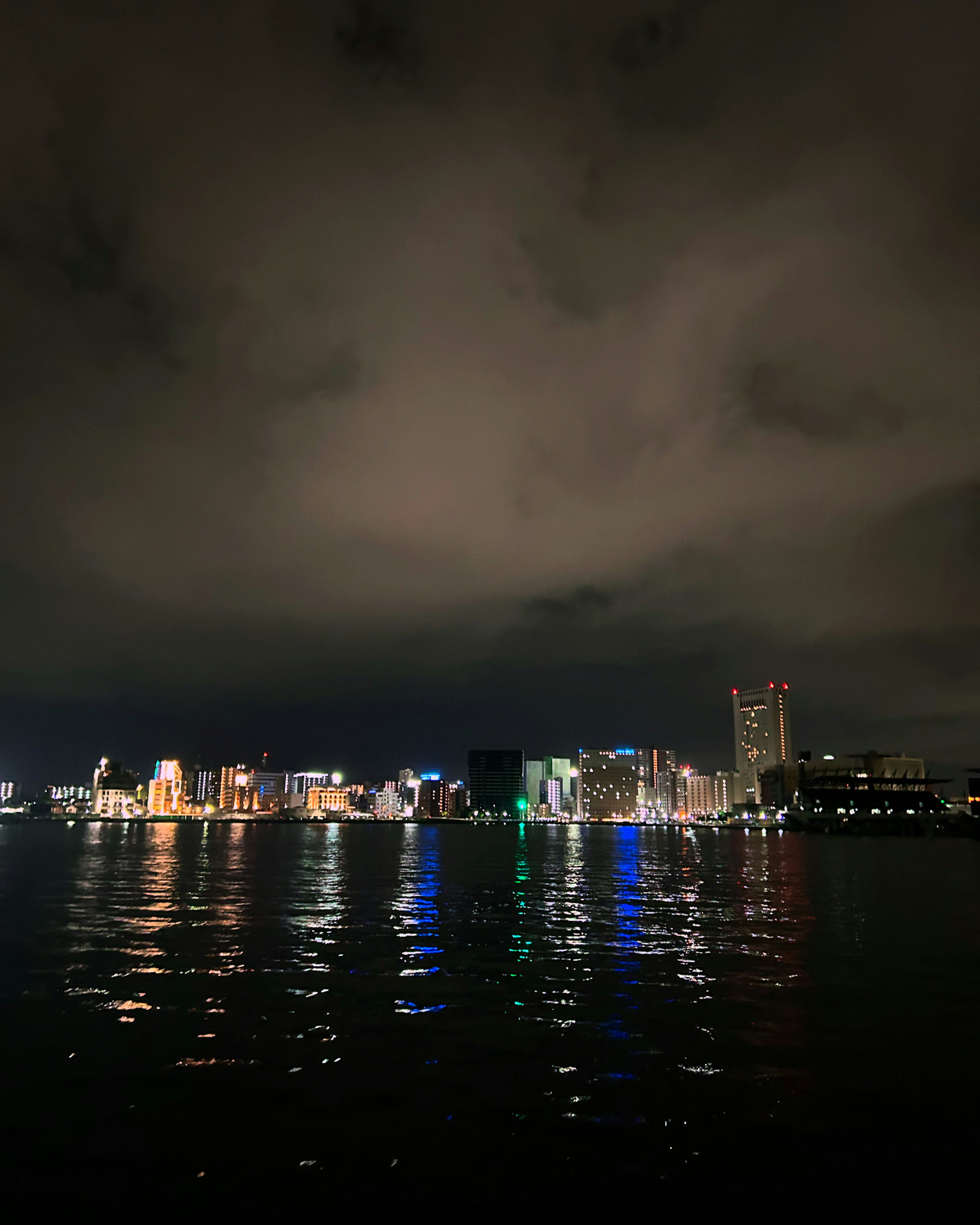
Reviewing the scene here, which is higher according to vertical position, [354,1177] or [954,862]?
[354,1177]

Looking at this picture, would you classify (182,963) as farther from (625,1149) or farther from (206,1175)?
(625,1149)

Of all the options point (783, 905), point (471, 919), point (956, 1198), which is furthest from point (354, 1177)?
point (783, 905)

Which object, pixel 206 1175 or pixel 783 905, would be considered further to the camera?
pixel 783 905

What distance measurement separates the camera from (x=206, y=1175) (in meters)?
11.1

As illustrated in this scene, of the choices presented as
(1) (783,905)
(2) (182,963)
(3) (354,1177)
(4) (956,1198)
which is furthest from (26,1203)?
(1) (783,905)

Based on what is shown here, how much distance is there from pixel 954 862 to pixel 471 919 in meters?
91.2

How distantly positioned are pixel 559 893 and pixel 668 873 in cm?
2730

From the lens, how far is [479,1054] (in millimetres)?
16969

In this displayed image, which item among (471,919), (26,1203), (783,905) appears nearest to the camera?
(26,1203)

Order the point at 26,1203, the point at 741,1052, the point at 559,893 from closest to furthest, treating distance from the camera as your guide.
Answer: the point at 26,1203, the point at 741,1052, the point at 559,893

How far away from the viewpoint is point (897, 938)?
34.1m

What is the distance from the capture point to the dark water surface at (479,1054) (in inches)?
450

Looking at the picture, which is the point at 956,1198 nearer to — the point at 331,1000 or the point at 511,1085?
the point at 511,1085

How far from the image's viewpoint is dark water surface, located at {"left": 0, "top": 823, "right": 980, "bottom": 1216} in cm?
1144
